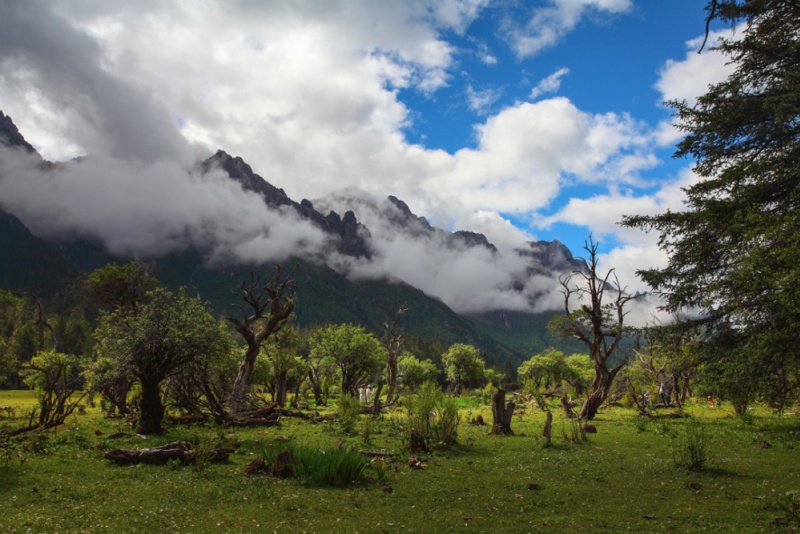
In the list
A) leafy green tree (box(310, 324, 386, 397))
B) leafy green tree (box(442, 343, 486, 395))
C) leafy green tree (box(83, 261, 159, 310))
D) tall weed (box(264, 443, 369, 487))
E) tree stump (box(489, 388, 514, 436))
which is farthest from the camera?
leafy green tree (box(442, 343, 486, 395))

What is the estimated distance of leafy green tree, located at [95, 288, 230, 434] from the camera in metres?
18.3

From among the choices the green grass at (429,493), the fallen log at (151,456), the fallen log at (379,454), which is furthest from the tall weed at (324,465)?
the fallen log at (379,454)

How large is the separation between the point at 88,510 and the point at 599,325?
28572mm

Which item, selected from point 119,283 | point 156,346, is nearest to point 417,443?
point 156,346

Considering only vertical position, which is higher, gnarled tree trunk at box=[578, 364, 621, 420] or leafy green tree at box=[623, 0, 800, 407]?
leafy green tree at box=[623, 0, 800, 407]

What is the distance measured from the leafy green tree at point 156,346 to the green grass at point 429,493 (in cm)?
204

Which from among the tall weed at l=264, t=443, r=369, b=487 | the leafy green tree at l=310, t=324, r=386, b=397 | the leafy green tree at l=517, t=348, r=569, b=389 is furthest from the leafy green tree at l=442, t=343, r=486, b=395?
the tall weed at l=264, t=443, r=369, b=487

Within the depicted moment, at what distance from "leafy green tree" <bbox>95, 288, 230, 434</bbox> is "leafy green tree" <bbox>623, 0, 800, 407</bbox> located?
19.6 metres

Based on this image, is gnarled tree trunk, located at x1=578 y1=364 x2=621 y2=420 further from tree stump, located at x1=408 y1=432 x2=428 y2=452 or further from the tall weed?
the tall weed

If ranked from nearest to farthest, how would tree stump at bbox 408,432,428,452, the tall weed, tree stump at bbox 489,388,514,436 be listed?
the tall weed
tree stump at bbox 408,432,428,452
tree stump at bbox 489,388,514,436

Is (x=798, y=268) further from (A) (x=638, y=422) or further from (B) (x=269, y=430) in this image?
(B) (x=269, y=430)

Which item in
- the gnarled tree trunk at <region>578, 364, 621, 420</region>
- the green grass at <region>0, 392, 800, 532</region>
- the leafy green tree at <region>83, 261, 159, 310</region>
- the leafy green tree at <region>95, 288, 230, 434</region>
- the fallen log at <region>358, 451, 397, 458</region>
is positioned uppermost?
the leafy green tree at <region>83, 261, 159, 310</region>

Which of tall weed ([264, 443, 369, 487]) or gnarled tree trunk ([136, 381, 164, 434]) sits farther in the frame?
gnarled tree trunk ([136, 381, 164, 434])

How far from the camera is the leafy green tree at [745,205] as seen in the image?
14672mm
